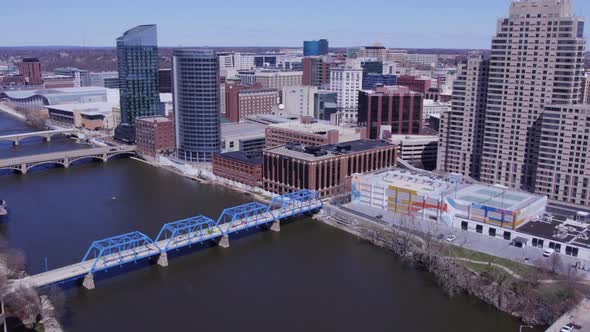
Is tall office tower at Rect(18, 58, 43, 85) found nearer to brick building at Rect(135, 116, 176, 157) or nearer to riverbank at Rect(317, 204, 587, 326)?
brick building at Rect(135, 116, 176, 157)

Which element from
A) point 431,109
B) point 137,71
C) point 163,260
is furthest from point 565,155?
point 137,71

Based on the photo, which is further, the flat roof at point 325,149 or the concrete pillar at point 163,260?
the flat roof at point 325,149

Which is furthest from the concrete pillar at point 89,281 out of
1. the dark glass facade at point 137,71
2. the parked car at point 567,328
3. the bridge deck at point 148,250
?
the dark glass facade at point 137,71

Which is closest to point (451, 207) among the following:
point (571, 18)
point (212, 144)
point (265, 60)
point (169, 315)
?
point (571, 18)

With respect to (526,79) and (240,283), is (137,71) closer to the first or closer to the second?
(526,79)

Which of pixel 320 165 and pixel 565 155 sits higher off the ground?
pixel 565 155

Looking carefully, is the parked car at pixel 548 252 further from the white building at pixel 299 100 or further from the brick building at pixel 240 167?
the white building at pixel 299 100

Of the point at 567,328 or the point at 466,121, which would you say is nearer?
the point at 567,328
